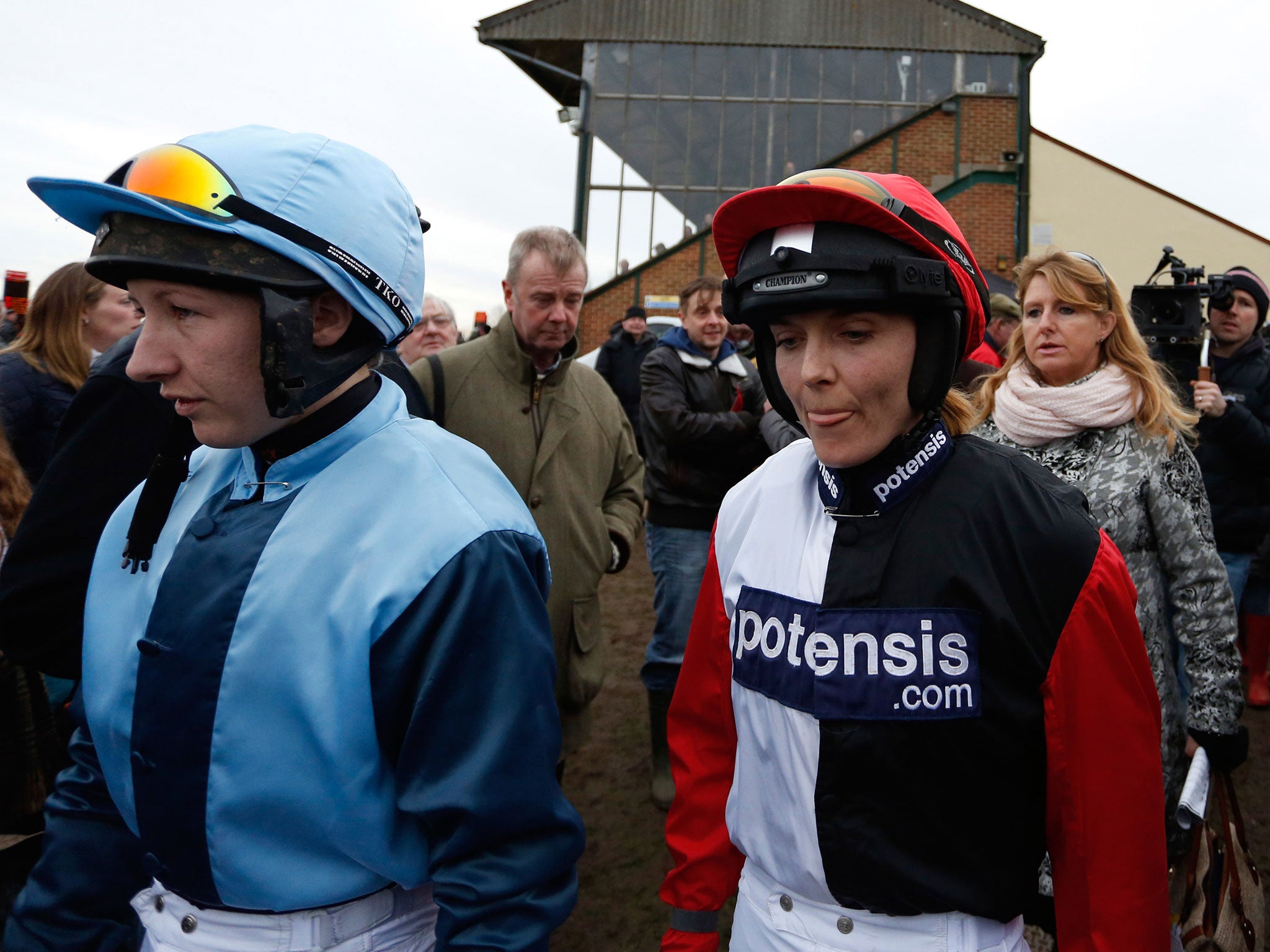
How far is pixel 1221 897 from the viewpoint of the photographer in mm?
2020

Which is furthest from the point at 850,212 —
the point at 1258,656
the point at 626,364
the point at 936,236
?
the point at 626,364

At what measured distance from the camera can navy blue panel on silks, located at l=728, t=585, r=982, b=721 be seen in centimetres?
136

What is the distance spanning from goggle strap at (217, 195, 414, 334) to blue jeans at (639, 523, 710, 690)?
290cm

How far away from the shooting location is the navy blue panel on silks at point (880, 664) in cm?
136

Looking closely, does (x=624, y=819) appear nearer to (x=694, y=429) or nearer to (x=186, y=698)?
(x=694, y=429)

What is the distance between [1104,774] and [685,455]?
9.98ft

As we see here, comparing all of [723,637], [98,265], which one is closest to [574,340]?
[723,637]

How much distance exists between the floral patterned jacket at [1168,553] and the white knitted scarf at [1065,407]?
51 mm

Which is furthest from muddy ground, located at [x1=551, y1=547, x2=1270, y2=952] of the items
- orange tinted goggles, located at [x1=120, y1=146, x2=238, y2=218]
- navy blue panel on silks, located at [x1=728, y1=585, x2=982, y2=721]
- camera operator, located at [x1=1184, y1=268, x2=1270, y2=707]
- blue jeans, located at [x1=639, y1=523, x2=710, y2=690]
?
orange tinted goggles, located at [x1=120, y1=146, x2=238, y2=218]

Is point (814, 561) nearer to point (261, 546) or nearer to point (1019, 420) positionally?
point (261, 546)

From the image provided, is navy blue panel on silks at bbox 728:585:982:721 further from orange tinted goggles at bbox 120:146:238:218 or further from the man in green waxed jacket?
the man in green waxed jacket

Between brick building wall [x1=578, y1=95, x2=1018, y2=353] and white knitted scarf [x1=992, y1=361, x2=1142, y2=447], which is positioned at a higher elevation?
brick building wall [x1=578, y1=95, x2=1018, y2=353]

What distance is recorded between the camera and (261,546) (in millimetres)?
1312

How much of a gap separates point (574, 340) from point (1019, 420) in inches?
61.9
